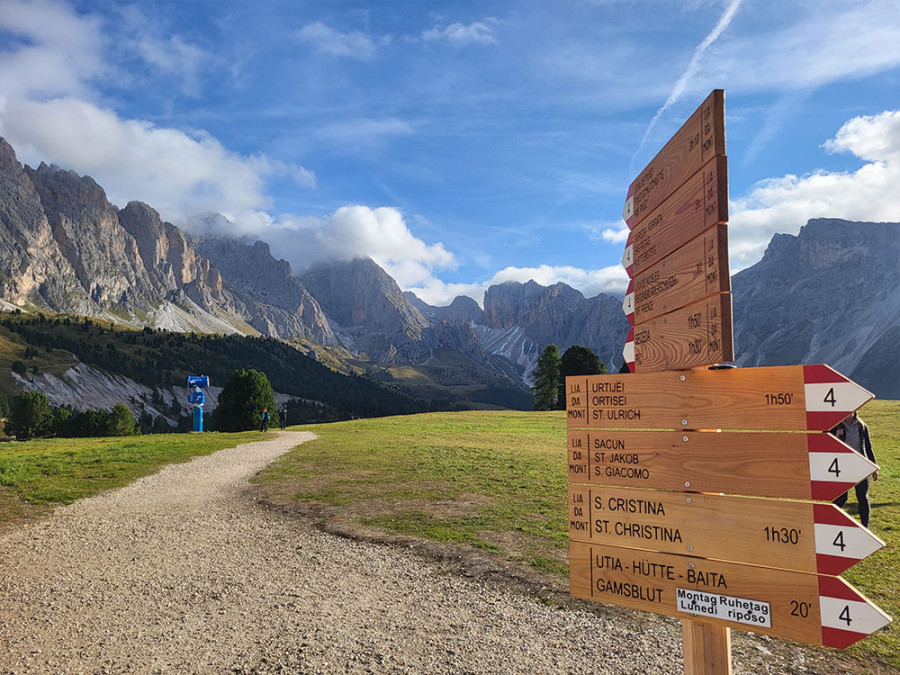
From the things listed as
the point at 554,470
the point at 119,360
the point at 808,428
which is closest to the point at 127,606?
the point at 808,428

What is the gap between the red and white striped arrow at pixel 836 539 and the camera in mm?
3928

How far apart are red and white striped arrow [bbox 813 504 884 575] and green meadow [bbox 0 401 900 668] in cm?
507

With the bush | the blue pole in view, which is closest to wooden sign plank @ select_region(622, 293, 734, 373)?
the blue pole

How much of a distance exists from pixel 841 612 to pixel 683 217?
12.2ft

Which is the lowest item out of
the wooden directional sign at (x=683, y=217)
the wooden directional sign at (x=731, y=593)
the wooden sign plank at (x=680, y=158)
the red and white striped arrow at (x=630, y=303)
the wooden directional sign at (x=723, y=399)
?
the wooden directional sign at (x=731, y=593)

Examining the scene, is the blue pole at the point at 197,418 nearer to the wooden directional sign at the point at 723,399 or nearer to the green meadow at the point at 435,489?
the green meadow at the point at 435,489

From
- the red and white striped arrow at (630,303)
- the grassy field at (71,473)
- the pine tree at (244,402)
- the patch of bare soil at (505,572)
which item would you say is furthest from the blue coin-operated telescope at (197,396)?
Answer: the red and white striped arrow at (630,303)

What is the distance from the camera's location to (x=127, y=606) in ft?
28.9

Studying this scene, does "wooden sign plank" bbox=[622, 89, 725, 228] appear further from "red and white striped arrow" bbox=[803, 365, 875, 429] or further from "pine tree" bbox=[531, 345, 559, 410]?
"pine tree" bbox=[531, 345, 559, 410]

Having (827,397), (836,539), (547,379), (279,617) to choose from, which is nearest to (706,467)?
(836,539)

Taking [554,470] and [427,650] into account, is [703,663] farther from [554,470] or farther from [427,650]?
[554,470]

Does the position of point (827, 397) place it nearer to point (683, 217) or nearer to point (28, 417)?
point (683, 217)

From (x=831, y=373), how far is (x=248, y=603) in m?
9.44

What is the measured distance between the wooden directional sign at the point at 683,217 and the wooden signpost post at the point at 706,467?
2cm
